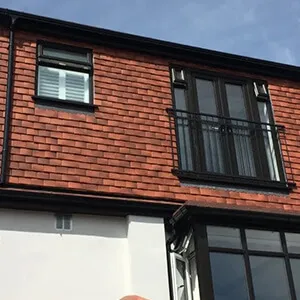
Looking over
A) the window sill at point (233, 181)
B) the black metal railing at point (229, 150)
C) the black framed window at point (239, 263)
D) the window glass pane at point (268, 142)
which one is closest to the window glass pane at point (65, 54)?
the black metal railing at point (229, 150)

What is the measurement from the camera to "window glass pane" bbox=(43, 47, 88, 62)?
9.94 metres

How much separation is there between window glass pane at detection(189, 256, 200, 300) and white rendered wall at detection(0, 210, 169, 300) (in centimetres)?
42

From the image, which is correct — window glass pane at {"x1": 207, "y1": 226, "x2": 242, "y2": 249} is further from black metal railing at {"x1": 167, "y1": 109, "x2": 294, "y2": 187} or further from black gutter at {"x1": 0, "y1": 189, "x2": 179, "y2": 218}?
black metal railing at {"x1": 167, "y1": 109, "x2": 294, "y2": 187}

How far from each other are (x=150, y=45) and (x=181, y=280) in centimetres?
443

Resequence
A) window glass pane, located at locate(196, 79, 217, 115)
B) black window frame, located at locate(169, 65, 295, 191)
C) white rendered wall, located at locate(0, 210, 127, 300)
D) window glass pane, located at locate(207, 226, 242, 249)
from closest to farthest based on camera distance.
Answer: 1. white rendered wall, located at locate(0, 210, 127, 300)
2. window glass pane, located at locate(207, 226, 242, 249)
3. black window frame, located at locate(169, 65, 295, 191)
4. window glass pane, located at locate(196, 79, 217, 115)

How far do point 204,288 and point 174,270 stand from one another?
0.73 meters

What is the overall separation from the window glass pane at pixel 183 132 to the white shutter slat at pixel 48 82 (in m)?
2.20

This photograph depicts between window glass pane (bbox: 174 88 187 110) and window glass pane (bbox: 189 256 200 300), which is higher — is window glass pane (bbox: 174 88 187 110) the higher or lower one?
the higher one

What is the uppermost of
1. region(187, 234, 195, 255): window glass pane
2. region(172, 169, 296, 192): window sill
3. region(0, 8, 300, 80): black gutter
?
region(0, 8, 300, 80): black gutter

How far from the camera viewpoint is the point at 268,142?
10664 mm

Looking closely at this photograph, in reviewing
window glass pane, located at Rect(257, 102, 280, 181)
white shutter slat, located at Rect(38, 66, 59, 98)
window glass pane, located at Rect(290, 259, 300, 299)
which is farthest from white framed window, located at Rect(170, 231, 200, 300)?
white shutter slat, located at Rect(38, 66, 59, 98)

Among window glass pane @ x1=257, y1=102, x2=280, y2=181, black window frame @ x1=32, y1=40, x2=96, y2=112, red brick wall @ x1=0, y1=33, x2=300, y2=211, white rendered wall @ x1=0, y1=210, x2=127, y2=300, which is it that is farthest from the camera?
window glass pane @ x1=257, y1=102, x2=280, y2=181

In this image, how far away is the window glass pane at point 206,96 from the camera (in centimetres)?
1055

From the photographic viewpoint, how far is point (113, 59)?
10.3m
